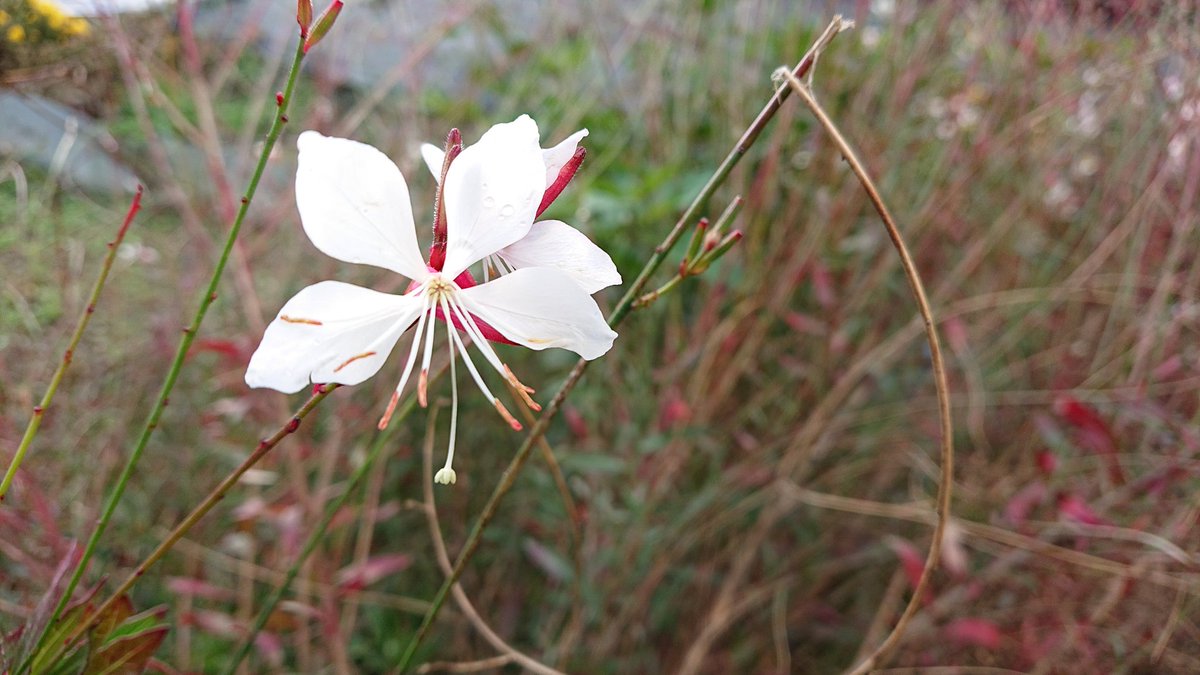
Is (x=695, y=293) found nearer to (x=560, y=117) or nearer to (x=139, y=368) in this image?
(x=560, y=117)

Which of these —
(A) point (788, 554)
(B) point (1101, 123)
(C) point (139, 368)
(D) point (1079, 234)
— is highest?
(C) point (139, 368)

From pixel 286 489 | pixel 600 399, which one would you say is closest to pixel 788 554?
pixel 600 399

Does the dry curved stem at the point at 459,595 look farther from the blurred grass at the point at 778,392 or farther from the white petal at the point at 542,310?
the blurred grass at the point at 778,392

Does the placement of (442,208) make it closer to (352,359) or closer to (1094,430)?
(352,359)

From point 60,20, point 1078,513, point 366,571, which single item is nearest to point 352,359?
point 366,571

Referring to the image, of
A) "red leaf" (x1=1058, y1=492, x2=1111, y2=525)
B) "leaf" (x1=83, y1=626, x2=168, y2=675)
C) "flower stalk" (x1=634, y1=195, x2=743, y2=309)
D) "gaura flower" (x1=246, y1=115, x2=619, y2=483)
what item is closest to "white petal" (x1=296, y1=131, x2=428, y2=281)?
"gaura flower" (x1=246, y1=115, x2=619, y2=483)

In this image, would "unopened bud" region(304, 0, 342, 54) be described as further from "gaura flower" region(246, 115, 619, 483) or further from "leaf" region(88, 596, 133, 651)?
"leaf" region(88, 596, 133, 651)
